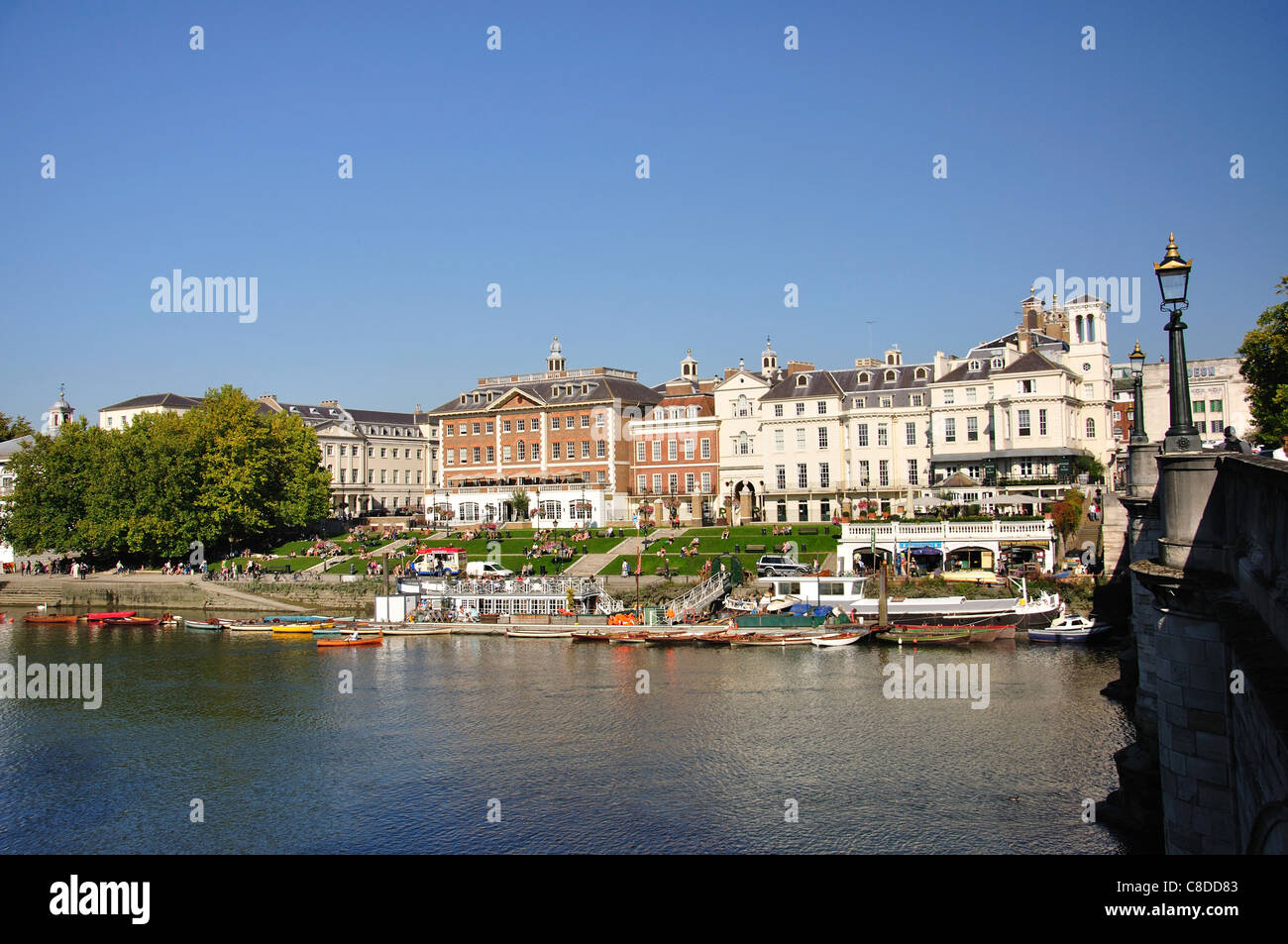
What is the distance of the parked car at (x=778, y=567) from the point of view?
5953cm

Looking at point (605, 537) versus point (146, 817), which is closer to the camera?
point (146, 817)

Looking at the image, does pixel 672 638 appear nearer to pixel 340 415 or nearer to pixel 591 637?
pixel 591 637

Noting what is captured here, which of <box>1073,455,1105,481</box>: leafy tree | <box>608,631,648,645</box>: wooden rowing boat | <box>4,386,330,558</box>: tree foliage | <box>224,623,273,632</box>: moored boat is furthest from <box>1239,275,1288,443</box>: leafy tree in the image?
<box>4,386,330,558</box>: tree foliage

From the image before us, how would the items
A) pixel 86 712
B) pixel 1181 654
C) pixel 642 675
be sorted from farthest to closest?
pixel 642 675 < pixel 86 712 < pixel 1181 654

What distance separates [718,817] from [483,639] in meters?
32.0

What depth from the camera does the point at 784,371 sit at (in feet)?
286

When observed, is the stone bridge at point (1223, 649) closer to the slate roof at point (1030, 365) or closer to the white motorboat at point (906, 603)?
the white motorboat at point (906, 603)

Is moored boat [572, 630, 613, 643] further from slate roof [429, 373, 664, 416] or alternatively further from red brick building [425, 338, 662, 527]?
slate roof [429, 373, 664, 416]

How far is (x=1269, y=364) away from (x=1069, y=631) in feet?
51.2

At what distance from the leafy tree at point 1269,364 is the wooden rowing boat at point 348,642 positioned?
43553 mm

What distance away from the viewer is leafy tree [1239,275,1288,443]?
46469mm

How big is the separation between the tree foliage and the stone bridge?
77.8m

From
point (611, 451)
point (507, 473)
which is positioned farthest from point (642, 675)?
point (507, 473)
